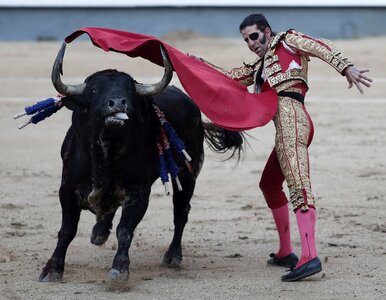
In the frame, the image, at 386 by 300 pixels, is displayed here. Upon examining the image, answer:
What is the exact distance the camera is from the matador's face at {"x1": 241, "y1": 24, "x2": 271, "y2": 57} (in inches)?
215

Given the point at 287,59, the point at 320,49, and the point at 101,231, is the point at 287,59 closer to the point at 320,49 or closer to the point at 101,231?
the point at 320,49

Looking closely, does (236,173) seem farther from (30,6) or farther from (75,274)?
(30,6)

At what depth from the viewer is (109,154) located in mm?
5207

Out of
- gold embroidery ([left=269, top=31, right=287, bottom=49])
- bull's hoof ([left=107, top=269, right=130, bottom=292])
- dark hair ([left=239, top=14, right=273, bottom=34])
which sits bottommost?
bull's hoof ([left=107, top=269, right=130, bottom=292])

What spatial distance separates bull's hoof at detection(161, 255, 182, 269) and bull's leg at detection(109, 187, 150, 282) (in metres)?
0.52

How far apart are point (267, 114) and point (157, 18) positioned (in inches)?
563

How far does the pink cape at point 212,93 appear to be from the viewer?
17.8ft

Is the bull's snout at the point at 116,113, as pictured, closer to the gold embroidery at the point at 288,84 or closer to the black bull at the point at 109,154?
the black bull at the point at 109,154

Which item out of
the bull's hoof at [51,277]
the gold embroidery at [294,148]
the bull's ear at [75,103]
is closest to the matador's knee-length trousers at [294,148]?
the gold embroidery at [294,148]

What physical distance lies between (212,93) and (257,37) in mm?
356

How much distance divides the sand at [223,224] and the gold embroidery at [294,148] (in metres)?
0.43

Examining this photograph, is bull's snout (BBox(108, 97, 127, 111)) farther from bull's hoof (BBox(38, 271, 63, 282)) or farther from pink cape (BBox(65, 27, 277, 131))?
bull's hoof (BBox(38, 271, 63, 282))

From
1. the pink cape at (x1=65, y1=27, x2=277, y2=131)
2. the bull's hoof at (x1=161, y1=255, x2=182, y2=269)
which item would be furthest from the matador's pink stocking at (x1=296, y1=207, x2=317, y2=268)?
the bull's hoof at (x1=161, y1=255, x2=182, y2=269)

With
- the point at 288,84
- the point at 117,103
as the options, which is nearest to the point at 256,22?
the point at 288,84
